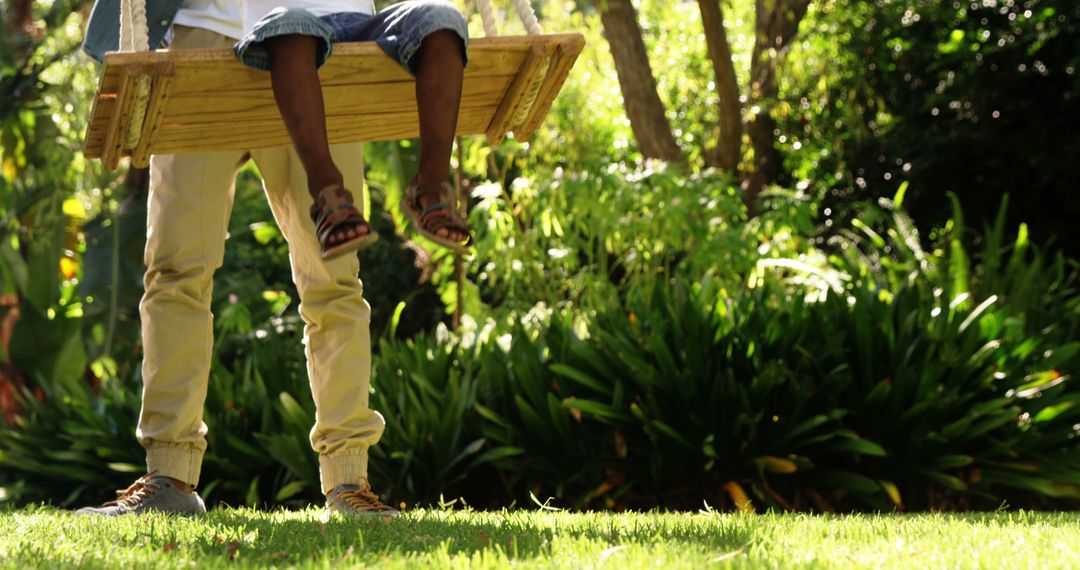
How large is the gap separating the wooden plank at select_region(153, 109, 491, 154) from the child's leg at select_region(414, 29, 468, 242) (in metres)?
0.39

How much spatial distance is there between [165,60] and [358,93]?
67 cm

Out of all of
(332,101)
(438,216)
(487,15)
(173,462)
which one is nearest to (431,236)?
(438,216)

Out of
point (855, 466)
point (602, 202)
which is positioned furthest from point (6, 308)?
point (855, 466)

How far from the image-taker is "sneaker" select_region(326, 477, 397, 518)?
3854mm

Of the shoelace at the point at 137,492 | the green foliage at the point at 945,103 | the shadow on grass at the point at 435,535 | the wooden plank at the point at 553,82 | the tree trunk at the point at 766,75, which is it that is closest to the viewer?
the shadow on grass at the point at 435,535

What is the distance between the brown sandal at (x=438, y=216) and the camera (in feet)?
11.4

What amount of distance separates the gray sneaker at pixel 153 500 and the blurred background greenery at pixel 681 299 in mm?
1913

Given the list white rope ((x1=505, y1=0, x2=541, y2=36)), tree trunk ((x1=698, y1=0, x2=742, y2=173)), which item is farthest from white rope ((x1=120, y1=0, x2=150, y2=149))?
tree trunk ((x1=698, y1=0, x2=742, y2=173))

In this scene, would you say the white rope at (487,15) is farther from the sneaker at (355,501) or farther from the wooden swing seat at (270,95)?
the sneaker at (355,501)

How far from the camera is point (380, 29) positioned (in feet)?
12.1

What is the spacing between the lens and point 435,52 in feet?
11.6

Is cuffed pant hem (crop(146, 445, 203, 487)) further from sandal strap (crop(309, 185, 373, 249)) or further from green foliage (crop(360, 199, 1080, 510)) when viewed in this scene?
green foliage (crop(360, 199, 1080, 510))

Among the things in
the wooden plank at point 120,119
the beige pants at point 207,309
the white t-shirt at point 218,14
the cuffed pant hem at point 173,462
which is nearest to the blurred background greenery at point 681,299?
the beige pants at point 207,309

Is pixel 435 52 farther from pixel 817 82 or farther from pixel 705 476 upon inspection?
pixel 817 82
